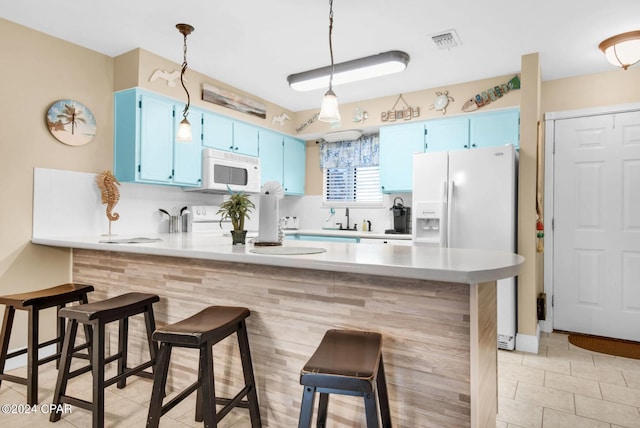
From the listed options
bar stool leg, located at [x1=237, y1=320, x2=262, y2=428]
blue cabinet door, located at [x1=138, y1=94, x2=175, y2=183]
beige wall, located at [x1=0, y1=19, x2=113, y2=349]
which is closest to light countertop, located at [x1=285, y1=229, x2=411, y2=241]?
blue cabinet door, located at [x1=138, y1=94, x2=175, y2=183]

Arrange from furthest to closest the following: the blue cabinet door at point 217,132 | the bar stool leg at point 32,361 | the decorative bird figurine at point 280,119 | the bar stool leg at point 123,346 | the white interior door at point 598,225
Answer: the decorative bird figurine at point 280,119 < the blue cabinet door at point 217,132 < the white interior door at point 598,225 < the bar stool leg at point 123,346 < the bar stool leg at point 32,361

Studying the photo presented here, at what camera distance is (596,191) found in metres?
3.55

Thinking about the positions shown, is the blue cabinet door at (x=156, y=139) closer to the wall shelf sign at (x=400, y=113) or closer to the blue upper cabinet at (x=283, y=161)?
the blue upper cabinet at (x=283, y=161)

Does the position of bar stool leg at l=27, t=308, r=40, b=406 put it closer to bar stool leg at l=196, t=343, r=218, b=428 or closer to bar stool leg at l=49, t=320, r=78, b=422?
bar stool leg at l=49, t=320, r=78, b=422

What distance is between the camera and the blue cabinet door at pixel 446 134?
3953 millimetres

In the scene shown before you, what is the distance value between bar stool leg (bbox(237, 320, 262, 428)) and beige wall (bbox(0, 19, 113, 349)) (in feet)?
6.78

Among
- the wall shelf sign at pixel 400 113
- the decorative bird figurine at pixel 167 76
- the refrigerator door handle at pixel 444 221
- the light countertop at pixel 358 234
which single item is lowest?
the light countertop at pixel 358 234

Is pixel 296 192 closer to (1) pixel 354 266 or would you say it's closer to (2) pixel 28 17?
(2) pixel 28 17

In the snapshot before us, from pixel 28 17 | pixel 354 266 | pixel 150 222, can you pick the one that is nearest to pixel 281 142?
pixel 150 222

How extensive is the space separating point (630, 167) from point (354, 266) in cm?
337

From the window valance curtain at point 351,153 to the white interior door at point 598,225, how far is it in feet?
6.70

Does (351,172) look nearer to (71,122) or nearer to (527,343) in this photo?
(527,343)

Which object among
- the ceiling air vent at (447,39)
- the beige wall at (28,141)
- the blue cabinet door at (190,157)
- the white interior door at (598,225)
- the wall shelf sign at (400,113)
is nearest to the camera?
the beige wall at (28,141)

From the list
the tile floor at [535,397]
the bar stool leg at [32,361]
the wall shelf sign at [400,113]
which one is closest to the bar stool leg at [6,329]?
the bar stool leg at [32,361]
